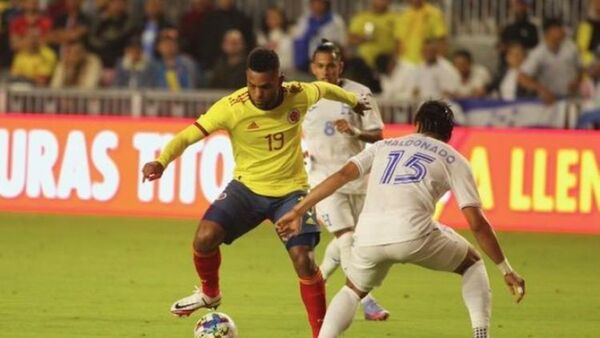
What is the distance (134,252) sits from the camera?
1612cm

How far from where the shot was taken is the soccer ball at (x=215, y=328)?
10.1 meters

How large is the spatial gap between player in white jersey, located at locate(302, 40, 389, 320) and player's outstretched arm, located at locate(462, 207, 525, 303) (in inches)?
113

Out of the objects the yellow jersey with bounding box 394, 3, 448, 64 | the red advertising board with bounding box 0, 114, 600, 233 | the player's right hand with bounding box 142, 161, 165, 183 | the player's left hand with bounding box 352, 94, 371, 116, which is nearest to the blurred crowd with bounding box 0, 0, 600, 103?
the yellow jersey with bounding box 394, 3, 448, 64

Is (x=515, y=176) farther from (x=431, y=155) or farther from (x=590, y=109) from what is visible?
(x=431, y=155)

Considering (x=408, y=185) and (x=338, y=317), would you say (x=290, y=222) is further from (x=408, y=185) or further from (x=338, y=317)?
(x=408, y=185)

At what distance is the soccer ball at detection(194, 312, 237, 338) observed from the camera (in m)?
10.1

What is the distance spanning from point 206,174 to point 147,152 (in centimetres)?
81

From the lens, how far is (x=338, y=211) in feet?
40.8

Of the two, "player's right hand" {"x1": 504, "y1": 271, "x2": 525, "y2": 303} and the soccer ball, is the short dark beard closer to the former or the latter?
the soccer ball

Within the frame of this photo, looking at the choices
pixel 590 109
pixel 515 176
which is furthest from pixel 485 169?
pixel 590 109

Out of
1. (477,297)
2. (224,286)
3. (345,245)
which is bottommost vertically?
(224,286)

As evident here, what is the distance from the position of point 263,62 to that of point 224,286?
3.93m

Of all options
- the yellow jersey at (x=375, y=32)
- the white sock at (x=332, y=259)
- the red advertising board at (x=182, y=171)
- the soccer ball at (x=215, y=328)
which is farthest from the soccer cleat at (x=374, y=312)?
the yellow jersey at (x=375, y=32)

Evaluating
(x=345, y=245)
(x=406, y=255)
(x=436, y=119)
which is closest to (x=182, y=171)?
(x=345, y=245)
